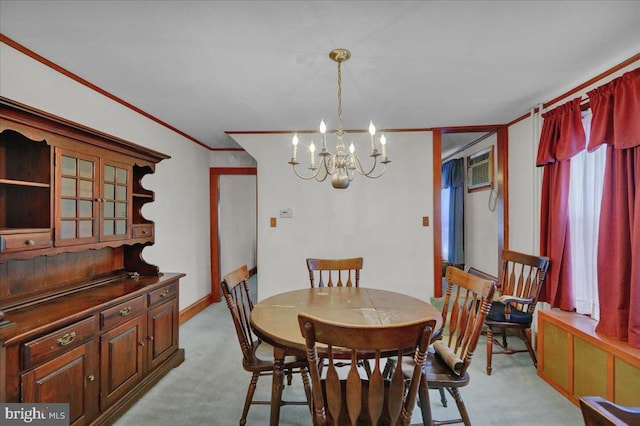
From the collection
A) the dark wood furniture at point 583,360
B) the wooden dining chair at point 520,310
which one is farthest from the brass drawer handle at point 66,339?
the dark wood furniture at point 583,360

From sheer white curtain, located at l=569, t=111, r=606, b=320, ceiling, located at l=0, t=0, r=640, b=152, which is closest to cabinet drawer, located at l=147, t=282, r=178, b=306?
ceiling, located at l=0, t=0, r=640, b=152

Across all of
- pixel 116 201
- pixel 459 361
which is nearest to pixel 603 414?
pixel 459 361

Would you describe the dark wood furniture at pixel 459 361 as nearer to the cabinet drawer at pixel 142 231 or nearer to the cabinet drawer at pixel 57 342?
the cabinet drawer at pixel 57 342

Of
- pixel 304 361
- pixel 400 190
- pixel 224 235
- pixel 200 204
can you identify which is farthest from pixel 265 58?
pixel 224 235

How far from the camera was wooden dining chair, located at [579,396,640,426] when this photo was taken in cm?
68

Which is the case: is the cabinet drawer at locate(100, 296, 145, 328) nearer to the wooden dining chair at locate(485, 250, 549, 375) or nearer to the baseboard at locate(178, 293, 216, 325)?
the baseboard at locate(178, 293, 216, 325)

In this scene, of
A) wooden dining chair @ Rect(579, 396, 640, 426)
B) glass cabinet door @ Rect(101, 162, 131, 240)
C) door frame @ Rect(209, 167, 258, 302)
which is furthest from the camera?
door frame @ Rect(209, 167, 258, 302)

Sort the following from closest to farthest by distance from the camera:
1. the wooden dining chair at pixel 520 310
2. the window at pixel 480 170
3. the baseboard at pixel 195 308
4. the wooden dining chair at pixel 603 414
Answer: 1. the wooden dining chair at pixel 603 414
2. the wooden dining chair at pixel 520 310
3. the baseboard at pixel 195 308
4. the window at pixel 480 170

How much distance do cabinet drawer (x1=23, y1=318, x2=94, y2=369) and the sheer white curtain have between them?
345 cm

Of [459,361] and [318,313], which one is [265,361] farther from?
[459,361]

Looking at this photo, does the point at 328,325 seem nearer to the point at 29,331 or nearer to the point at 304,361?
the point at 304,361

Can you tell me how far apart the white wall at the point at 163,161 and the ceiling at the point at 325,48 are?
137 mm

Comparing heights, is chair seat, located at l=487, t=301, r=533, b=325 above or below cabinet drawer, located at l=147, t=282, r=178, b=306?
below

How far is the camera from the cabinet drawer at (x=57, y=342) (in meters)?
1.46
